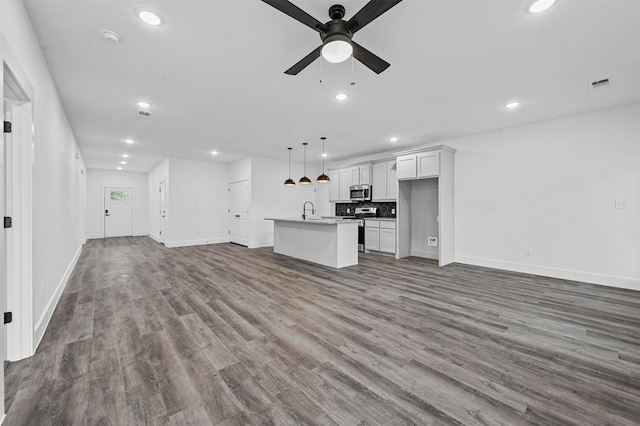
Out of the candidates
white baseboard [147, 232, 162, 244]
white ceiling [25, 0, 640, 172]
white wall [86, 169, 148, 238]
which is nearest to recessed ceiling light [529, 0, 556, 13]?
white ceiling [25, 0, 640, 172]

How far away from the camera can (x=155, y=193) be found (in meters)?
9.80

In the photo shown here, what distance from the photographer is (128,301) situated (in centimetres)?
342

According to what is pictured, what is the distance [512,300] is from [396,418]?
2869 millimetres

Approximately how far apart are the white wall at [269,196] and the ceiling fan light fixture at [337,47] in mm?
6434

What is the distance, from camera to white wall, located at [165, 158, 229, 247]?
8.07m

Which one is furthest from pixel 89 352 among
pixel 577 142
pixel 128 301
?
pixel 577 142

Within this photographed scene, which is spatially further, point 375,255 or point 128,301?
point 375,255

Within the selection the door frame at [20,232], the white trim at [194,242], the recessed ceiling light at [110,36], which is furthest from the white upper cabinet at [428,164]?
the white trim at [194,242]

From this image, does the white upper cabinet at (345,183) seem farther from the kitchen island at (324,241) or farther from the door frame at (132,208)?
the door frame at (132,208)

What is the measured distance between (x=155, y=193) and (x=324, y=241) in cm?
760

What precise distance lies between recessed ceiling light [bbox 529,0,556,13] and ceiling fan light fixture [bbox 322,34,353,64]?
154 cm

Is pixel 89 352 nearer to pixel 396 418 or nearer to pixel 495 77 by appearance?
pixel 396 418

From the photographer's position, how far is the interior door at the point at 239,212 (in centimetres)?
823

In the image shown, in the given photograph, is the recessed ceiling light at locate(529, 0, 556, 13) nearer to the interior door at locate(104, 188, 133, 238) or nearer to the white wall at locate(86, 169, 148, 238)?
the white wall at locate(86, 169, 148, 238)
